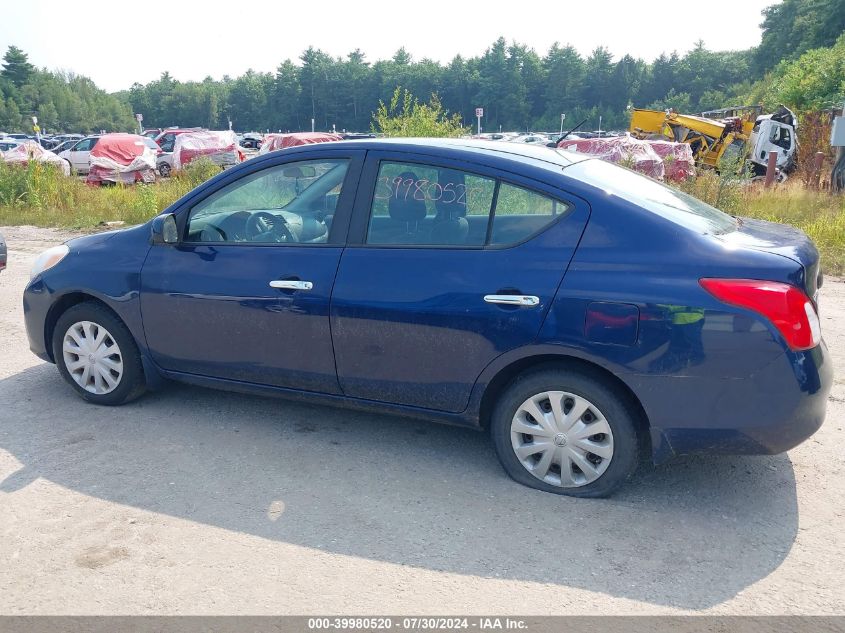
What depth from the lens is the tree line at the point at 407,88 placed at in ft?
320

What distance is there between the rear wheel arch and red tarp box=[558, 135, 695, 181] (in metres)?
12.0

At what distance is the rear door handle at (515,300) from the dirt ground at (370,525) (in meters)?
0.98

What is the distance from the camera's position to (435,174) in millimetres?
3982

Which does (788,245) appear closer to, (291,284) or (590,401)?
→ (590,401)

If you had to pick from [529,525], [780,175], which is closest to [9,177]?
[529,525]

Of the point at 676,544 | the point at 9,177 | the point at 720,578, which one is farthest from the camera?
the point at 9,177

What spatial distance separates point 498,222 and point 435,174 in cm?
48

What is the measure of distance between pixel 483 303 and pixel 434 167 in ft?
2.77

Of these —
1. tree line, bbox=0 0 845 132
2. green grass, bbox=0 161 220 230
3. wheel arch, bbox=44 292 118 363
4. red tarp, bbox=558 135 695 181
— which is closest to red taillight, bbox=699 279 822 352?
wheel arch, bbox=44 292 118 363

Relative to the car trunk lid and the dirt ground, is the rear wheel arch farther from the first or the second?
the car trunk lid

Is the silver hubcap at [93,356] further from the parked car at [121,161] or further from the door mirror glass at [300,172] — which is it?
the parked car at [121,161]

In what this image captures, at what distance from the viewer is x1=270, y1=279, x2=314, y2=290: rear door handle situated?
4.08 metres

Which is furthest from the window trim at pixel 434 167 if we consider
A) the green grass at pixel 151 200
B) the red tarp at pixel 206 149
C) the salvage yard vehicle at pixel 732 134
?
the red tarp at pixel 206 149
